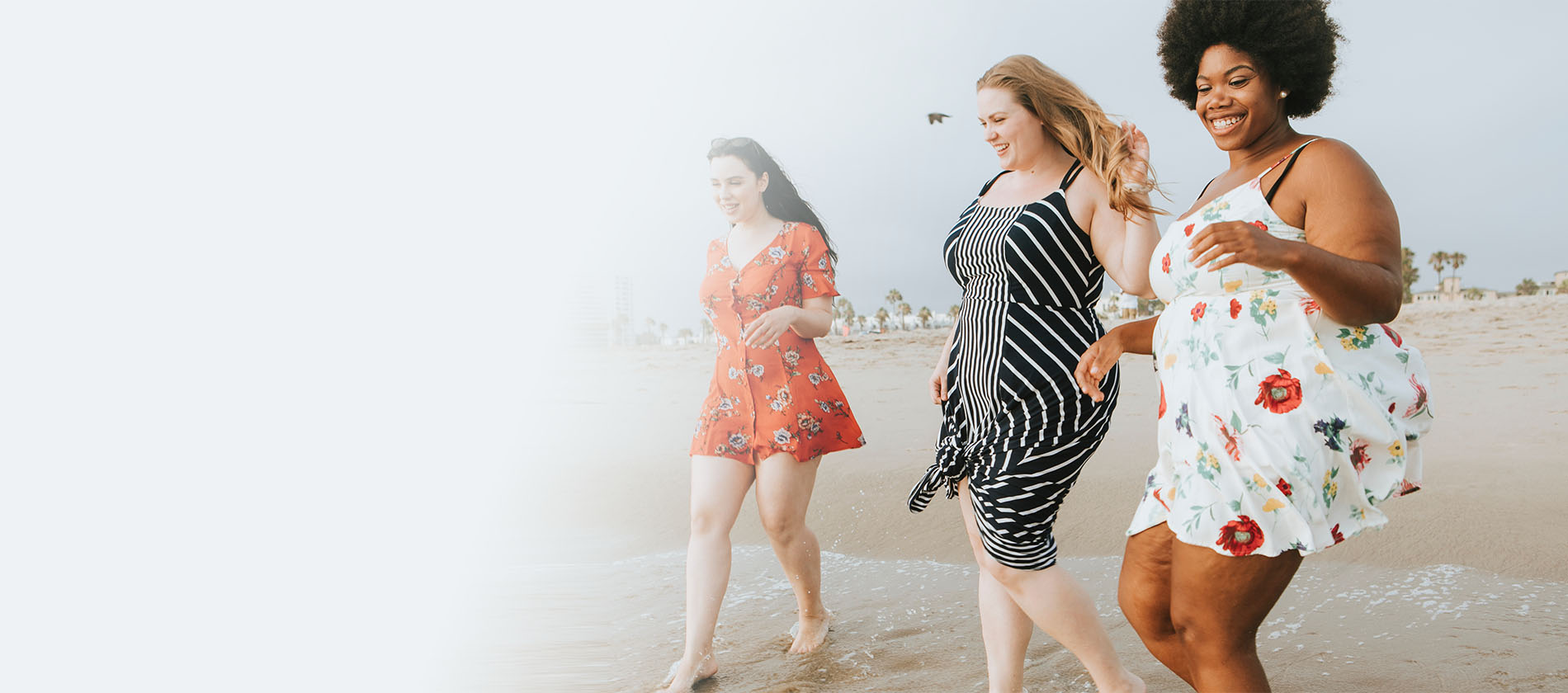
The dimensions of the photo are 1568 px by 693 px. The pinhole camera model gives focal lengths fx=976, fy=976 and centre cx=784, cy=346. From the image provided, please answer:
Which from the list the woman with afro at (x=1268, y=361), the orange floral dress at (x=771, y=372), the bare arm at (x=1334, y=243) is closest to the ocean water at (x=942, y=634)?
the orange floral dress at (x=771, y=372)

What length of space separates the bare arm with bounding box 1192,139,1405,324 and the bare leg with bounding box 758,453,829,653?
189cm

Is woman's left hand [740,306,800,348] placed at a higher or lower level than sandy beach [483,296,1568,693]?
higher

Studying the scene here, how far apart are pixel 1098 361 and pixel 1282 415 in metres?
0.55

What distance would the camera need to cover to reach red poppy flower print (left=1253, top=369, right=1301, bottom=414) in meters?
1.81

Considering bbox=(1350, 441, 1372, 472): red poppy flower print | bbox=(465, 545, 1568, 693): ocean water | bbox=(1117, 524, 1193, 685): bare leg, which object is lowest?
bbox=(465, 545, 1568, 693): ocean water

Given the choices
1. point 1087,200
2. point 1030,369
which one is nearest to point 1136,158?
point 1087,200

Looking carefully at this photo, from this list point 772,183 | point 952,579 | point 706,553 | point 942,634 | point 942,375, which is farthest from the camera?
point 952,579

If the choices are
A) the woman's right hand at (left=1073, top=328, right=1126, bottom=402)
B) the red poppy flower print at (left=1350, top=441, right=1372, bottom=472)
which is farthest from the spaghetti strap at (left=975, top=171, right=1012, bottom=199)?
the red poppy flower print at (left=1350, top=441, right=1372, bottom=472)

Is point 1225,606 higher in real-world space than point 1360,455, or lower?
lower

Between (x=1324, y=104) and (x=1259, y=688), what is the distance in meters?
1.25

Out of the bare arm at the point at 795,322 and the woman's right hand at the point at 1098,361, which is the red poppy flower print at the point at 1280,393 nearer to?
the woman's right hand at the point at 1098,361

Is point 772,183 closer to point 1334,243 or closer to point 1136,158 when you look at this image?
point 1136,158

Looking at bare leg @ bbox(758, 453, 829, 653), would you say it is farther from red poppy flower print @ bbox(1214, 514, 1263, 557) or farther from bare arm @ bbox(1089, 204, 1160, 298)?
red poppy flower print @ bbox(1214, 514, 1263, 557)

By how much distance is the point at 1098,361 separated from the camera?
2326 mm
